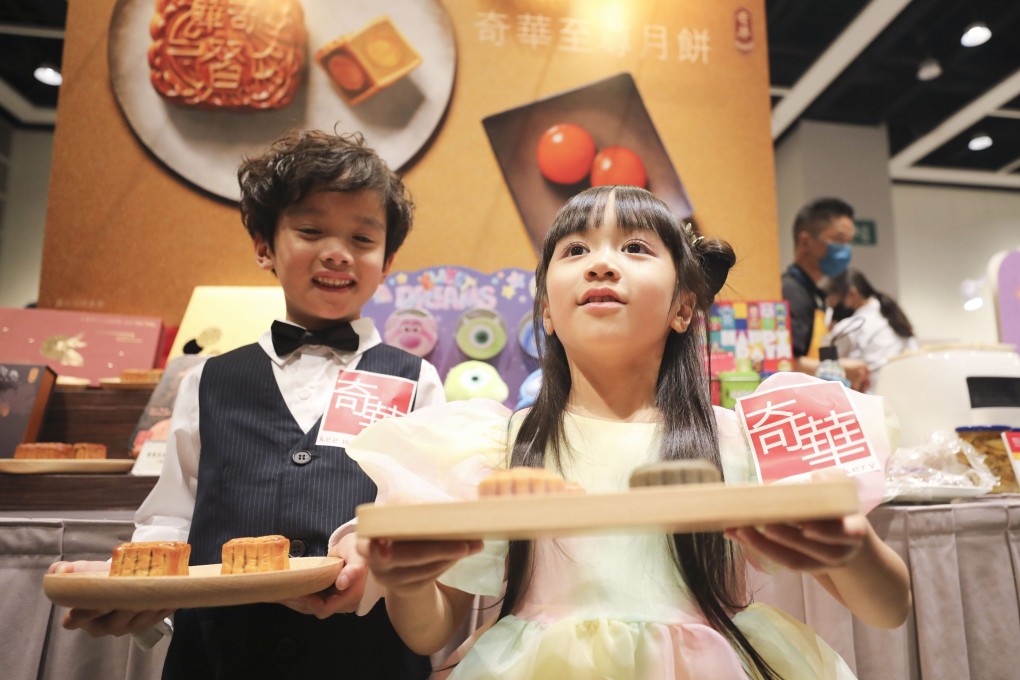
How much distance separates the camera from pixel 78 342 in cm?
235

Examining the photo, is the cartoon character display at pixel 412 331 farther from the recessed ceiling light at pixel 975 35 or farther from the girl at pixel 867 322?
the recessed ceiling light at pixel 975 35

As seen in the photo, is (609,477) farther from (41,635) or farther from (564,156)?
(564,156)

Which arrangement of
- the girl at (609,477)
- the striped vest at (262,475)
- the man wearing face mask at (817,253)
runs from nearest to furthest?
1. the girl at (609,477)
2. the striped vest at (262,475)
3. the man wearing face mask at (817,253)

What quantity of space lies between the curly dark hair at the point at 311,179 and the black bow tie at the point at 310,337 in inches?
7.7

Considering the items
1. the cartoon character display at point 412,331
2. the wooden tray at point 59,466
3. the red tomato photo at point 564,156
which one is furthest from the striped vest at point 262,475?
the red tomato photo at point 564,156

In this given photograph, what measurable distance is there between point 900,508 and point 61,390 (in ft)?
7.21

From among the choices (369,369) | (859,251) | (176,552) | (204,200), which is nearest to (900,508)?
(369,369)

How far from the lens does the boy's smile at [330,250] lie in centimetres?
141

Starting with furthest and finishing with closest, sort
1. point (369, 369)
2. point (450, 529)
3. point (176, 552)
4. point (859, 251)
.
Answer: point (859, 251) < point (369, 369) < point (176, 552) < point (450, 529)

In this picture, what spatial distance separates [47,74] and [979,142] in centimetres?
841

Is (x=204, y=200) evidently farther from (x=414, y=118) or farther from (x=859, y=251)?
(x=859, y=251)

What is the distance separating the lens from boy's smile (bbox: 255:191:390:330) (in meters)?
1.41

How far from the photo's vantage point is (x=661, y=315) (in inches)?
44.8

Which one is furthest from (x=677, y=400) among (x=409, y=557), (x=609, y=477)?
(x=409, y=557)
